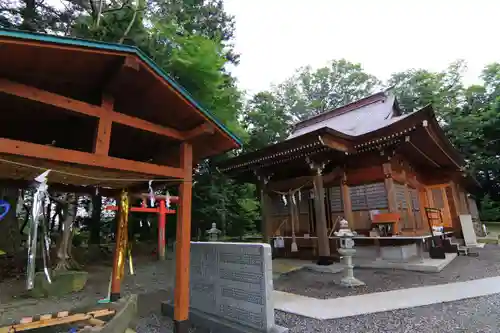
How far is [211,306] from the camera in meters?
4.06

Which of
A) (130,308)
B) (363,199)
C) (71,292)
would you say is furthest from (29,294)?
(363,199)

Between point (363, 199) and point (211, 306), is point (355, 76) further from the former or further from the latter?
point (211, 306)

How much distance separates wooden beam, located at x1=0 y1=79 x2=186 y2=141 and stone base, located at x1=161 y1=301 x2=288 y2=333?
2.70 m

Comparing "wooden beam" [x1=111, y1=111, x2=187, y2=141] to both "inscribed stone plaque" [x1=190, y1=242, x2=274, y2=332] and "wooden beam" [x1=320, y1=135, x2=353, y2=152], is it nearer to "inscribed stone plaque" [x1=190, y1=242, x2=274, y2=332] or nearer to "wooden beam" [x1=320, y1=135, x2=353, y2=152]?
"inscribed stone plaque" [x1=190, y1=242, x2=274, y2=332]

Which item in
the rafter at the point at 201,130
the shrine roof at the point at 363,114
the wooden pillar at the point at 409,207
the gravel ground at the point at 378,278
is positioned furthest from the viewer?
the shrine roof at the point at 363,114

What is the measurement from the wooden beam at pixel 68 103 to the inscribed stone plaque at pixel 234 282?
1924 millimetres

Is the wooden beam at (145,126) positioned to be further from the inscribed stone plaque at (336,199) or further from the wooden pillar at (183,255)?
the inscribed stone plaque at (336,199)

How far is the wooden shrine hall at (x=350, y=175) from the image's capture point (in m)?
7.84

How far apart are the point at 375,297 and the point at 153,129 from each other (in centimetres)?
472

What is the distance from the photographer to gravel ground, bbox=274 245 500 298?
5.59 m

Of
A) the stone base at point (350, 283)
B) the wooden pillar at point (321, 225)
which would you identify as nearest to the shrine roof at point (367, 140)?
the wooden pillar at point (321, 225)

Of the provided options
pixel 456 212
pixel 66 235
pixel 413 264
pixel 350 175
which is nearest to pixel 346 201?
pixel 350 175

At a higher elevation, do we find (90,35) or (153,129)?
(90,35)

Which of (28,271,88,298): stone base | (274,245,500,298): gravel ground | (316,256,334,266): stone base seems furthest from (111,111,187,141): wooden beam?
(316,256,334,266): stone base
